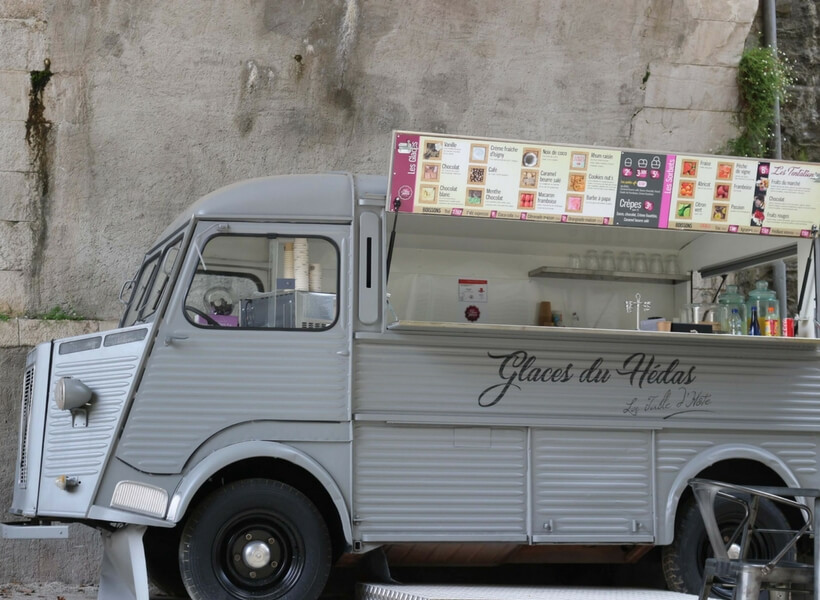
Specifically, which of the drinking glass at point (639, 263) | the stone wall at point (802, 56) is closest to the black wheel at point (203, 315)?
the drinking glass at point (639, 263)

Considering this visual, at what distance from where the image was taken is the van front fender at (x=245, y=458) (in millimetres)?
5625

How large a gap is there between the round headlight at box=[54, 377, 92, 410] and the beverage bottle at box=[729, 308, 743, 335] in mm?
4235

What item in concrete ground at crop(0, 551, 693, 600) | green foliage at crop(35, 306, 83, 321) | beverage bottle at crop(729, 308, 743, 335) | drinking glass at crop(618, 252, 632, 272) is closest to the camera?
beverage bottle at crop(729, 308, 743, 335)

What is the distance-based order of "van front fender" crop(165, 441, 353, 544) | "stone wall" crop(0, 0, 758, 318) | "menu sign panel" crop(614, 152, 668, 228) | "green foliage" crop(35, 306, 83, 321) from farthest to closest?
"stone wall" crop(0, 0, 758, 318), "green foliage" crop(35, 306, 83, 321), "menu sign panel" crop(614, 152, 668, 228), "van front fender" crop(165, 441, 353, 544)

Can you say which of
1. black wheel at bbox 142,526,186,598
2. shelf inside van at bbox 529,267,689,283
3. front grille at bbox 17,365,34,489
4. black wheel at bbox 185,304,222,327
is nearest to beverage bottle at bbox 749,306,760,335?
shelf inside van at bbox 529,267,689,283

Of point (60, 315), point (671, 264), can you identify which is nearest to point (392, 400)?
point (671, 264)

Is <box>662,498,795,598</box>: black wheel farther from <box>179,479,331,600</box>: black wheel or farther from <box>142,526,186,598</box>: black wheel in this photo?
<box>142,526,186,598</box>: black wheel

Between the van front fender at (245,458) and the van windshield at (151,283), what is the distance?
986 mm

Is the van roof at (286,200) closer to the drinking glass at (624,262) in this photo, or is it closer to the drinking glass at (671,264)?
the drinking glass at (624,262)

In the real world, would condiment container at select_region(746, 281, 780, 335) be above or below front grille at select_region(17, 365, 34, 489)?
above

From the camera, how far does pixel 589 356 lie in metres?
6.34

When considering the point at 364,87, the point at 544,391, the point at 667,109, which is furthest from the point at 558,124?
the point at 544,391

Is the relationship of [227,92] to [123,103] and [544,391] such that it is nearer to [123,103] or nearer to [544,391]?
[123,103]

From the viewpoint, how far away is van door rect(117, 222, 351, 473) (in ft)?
19.0
